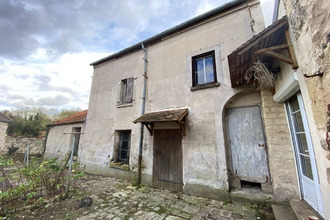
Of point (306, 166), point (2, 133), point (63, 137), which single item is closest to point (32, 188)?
point (63, 137)

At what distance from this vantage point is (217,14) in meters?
4.94

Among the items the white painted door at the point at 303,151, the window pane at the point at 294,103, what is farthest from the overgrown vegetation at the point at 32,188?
the window pane at the point at 294,103

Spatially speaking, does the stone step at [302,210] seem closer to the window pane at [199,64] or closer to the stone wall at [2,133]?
the window pane at [199,64]

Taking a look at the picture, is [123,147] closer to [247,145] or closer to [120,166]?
[120,166]

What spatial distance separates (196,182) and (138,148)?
2.63 metres

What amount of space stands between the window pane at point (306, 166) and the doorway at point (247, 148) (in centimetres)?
94

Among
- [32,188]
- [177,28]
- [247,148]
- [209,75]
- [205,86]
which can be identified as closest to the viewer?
[32,188]

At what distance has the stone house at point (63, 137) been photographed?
8523mm

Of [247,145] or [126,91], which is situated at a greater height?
[126,91]

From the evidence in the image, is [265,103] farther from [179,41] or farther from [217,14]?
[179,41]

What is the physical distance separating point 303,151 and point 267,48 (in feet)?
7.84

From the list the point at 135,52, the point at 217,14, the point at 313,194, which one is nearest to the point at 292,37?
the point at 313,194

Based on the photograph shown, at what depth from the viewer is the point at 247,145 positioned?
415 cm

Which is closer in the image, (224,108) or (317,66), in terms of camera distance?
(317,66)
